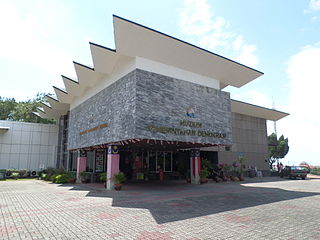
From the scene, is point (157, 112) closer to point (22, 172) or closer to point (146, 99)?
point (146, 99)

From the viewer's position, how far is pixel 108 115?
16406 millimetres

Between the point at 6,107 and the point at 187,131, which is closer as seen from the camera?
the point at 187,131

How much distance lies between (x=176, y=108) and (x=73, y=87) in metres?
10.9

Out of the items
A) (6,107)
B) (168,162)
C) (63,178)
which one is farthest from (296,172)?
(6,107)

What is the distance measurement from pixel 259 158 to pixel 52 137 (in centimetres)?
2737

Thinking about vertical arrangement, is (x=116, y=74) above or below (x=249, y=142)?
above

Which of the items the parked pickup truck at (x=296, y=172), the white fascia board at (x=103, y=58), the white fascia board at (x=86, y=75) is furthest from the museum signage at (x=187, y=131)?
the parked pickup truck at (x=296, y=172)

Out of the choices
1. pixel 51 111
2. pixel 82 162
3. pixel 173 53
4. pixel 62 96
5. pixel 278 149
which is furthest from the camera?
pixel 278 149

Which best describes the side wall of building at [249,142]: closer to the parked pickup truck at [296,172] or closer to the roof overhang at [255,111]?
the roof overhang at [255,111]

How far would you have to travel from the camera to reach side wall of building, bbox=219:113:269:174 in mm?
27312

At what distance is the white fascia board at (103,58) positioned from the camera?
1441 centimetres

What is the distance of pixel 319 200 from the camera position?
11.7m

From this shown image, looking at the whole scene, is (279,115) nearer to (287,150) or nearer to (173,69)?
(173,69)

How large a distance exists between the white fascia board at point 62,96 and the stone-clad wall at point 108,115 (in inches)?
78.0
